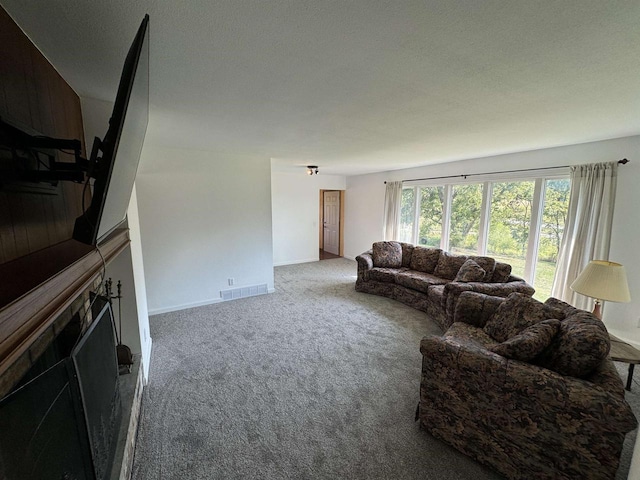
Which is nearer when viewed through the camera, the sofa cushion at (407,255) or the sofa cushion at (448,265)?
the sofa cushion at (448,265)

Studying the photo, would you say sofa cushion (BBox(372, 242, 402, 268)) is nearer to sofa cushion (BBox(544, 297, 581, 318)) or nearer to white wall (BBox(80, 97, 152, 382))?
sofa cushion (BBox(544, 297, 581, 318))

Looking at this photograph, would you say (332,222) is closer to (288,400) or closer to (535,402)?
(288,400)

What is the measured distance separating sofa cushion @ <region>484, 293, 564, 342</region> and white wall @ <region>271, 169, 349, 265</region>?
4.96 metres

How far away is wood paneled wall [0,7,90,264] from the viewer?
34.9 inches

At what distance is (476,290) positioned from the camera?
3.10 meters

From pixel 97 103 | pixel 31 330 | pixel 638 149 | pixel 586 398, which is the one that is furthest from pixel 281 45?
pixel 638 149

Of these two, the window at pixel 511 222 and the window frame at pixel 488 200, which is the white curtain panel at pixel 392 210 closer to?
the window frame at pixel 488 200

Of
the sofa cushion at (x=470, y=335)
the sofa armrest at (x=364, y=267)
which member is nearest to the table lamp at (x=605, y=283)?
the sofa cushion at (x=470, y=335)

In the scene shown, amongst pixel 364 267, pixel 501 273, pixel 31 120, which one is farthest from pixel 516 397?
pixel 364 267

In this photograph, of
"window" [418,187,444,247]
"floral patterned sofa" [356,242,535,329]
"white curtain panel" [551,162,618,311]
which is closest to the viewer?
"white curtain panel" [551,162,618,311]

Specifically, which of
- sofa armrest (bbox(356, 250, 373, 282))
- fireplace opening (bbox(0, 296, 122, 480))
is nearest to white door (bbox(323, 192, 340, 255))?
sofa armrest (bbox(356, 250, 373, 282))

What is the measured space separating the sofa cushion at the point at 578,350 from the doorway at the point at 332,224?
5930 millimetres

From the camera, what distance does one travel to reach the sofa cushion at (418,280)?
392cm

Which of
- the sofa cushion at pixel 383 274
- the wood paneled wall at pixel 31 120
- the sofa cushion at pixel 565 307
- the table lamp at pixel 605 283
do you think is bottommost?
the sofa cushion at pixel 383 274
